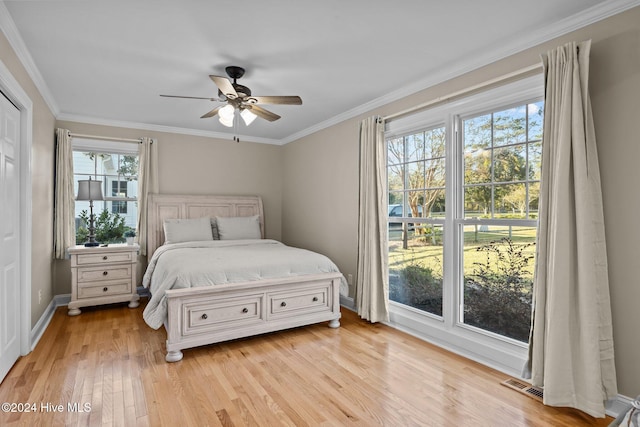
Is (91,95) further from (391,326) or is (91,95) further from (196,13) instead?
(391,326)

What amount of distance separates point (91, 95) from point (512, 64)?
13.1ft

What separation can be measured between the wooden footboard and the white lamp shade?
222 centimetres

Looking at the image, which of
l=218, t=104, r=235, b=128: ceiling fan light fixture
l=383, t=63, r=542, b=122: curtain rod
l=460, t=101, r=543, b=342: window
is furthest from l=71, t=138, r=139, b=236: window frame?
l=460, t=101, r=543, b=342: window

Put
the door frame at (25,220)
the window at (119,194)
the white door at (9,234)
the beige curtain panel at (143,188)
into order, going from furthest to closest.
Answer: the window at (119,194) → the beige curtain panel at (143,188) → the door frame at (25,220) → the white door at (9,234)

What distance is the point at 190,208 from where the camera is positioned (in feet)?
17.0

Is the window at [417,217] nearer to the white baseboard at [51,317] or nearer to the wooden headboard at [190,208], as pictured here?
the white baseboard at [51,317]

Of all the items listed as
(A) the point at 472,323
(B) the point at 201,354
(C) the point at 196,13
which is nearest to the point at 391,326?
(A) the point at 472,323

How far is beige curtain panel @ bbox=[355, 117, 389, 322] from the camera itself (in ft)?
12.3

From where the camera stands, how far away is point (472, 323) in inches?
123

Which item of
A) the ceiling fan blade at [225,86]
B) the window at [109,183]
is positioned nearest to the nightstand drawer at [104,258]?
the window at [109,183]

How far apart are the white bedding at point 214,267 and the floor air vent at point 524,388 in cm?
177

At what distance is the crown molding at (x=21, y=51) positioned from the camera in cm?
223

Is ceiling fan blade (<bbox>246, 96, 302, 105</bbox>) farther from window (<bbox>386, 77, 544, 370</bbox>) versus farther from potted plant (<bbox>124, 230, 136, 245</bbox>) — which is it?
potted plant (<bbox>124, 230, 136, 245</bbox>)

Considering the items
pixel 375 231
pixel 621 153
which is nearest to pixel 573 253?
pixel 621 153
